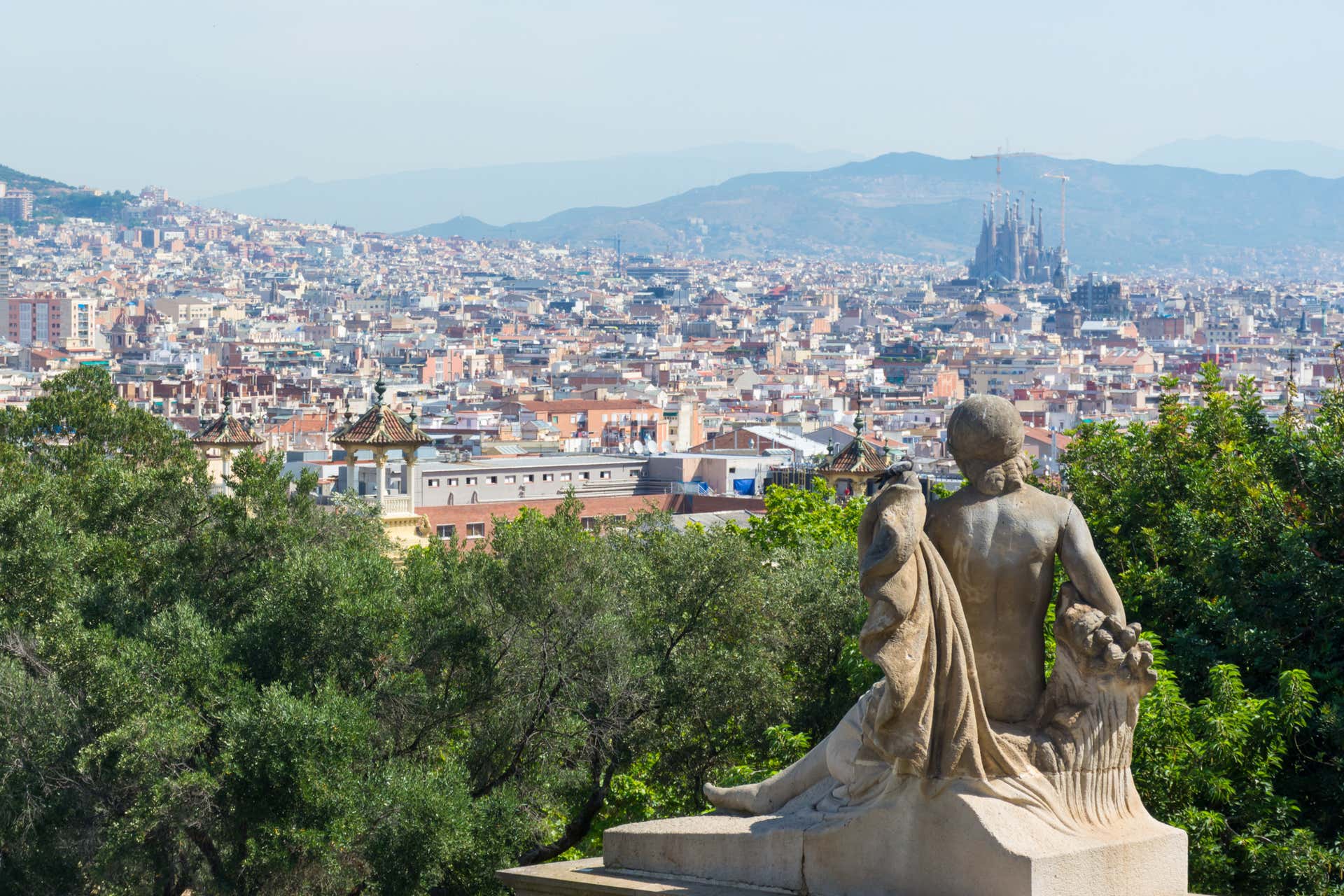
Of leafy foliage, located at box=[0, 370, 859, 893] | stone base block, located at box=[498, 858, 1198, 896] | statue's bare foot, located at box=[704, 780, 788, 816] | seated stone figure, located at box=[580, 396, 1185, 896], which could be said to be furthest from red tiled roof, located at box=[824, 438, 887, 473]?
seated stone figure, located at box=[580, 396, 1185, 896]

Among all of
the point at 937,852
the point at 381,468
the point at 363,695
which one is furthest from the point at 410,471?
the point at 937,852

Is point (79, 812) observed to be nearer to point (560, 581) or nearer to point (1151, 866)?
point (560, 581)

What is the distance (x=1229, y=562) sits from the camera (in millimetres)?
12188

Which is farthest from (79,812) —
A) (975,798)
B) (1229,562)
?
(975,798)

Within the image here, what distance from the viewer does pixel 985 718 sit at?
23.6 feet

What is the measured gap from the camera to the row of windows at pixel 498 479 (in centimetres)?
5716

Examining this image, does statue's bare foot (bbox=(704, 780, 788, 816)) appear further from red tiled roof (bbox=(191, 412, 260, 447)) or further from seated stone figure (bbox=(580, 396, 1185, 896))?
red tiled roof (bbox=(191, 412, 260, 447))

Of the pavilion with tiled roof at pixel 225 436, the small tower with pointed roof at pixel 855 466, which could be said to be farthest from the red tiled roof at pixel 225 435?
the small tower with pointed roof at pixel 855 466

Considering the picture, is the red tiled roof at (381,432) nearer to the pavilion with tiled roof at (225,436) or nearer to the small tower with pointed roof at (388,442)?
the small tower with pointed roof at (388,442)

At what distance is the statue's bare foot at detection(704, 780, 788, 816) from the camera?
25.9 feet

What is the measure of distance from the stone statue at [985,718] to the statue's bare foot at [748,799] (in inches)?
9.7

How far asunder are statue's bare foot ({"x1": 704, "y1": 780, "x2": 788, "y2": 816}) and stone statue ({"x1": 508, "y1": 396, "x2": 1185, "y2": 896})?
0.25 m

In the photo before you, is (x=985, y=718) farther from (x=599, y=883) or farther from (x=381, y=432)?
(x=381, y=432)

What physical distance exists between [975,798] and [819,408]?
12998 centimetres
